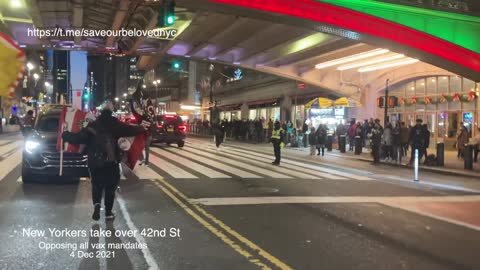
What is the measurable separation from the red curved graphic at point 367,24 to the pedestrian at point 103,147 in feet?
34.2

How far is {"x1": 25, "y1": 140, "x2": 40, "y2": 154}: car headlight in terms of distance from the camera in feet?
38.3

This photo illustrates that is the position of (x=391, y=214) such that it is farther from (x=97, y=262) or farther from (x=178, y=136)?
(x=178, y=136)

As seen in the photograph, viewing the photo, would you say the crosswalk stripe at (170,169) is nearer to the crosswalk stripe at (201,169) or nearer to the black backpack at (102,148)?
the crosswalk stripe at (201,169)

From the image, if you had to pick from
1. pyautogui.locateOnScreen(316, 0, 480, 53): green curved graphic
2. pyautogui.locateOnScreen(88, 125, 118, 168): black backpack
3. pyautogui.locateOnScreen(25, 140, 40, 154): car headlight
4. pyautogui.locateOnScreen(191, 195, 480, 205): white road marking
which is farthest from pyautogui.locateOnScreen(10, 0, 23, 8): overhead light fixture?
pyautogui.locateOnScreen(88, 125, 118, 168): black backpack

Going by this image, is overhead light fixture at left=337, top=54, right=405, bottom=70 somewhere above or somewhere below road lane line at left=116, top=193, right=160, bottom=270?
above

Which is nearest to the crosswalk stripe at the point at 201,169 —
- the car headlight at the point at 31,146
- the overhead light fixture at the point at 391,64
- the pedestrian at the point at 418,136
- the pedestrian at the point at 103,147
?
the car headlight at the point at 31,146

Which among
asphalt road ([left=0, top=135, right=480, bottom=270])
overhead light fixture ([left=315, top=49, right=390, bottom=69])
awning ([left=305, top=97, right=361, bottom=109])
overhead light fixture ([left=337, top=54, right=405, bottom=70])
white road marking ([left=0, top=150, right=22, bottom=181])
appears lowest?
asphalt road ([left=0, top=135, right=480, bottom=270])

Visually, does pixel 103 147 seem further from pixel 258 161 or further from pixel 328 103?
pixel 328 103

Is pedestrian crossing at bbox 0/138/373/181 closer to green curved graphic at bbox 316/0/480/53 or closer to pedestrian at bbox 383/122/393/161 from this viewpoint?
pedestrian at bbox 383/122/393/161

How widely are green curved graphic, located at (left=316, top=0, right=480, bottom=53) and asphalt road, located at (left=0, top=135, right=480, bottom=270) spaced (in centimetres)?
812

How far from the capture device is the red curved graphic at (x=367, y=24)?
1833cm

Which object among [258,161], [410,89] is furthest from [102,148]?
[410,89]

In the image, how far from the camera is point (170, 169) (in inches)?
631

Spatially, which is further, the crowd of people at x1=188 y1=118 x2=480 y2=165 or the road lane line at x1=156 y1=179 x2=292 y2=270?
the crowd of people at x1=188 y1=118 x2=480 y2=165
